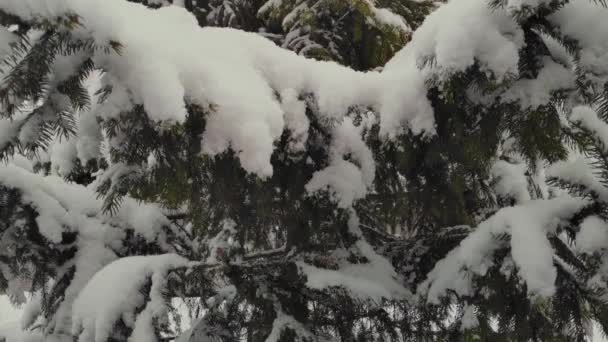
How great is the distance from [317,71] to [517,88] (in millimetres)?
545

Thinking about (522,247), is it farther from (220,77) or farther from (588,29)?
(220,77)

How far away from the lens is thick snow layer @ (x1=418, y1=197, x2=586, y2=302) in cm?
112

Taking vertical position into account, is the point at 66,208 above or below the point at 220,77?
below

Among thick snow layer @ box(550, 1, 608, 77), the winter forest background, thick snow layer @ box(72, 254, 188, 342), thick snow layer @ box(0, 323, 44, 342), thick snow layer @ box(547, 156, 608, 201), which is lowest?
thick snow layer @ box(0, 323, 44, 342)

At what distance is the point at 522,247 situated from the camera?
118 cm

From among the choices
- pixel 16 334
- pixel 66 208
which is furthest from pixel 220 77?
pixel 16 334

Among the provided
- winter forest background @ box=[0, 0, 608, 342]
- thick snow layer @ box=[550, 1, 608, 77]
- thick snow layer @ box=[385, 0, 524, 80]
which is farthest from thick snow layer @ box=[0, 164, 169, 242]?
thick snow layer @ box=[550, 1, 608, 77]

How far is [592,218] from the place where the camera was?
117cm

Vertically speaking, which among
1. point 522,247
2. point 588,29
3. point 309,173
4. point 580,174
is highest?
point 588,29

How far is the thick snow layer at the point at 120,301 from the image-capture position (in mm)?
1432

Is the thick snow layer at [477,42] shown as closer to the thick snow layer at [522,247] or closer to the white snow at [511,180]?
the thick snow layer at [522,247]

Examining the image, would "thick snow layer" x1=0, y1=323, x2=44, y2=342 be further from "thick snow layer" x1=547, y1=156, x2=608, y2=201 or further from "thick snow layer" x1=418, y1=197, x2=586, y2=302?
"thick snow layer" x1=547, y1=156, x2=608, y2=201

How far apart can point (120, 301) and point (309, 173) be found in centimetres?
72

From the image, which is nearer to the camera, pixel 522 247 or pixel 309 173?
pixel 522 247
